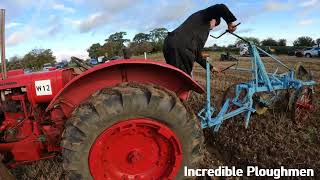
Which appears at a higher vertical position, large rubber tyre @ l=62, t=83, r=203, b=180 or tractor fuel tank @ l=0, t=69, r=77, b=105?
tractor fuel tank @ l=0, t=69, r=77, b=105

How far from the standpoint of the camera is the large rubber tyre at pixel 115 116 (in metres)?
3.20

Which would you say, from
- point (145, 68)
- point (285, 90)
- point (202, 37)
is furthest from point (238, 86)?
point (145, 68)

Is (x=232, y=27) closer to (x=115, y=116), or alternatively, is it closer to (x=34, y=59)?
(x=115, y=116)

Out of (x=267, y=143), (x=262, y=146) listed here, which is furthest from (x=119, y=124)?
(x=267, y=143)

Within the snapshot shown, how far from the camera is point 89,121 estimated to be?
3197mm

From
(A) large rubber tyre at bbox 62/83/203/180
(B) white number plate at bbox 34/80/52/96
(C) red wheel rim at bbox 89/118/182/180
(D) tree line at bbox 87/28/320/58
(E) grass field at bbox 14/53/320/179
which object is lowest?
(E) grass field at bbox 14/53/320/179

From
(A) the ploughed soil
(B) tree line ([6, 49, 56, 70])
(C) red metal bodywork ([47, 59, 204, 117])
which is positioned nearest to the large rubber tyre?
(C) red metal bodywork ([47, 59, 204, 117])

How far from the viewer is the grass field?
450cm

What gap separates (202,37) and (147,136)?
70.0 inches

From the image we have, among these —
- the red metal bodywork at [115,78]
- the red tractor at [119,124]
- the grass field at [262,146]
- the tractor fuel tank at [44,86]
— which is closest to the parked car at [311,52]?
the grass field at [262,146]

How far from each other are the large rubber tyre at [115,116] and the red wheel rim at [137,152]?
2.4 inches

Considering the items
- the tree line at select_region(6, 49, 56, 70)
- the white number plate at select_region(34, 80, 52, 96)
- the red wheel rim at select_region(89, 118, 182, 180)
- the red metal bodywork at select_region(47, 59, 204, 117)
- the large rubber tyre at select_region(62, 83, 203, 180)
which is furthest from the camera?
the tree line at select_region(6, 49, 56, 70)

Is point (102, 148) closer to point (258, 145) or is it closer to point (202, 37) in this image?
point (202, 37)

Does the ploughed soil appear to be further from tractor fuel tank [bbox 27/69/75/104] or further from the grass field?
tractor fuel tank [bbox 27/69/75/104]
